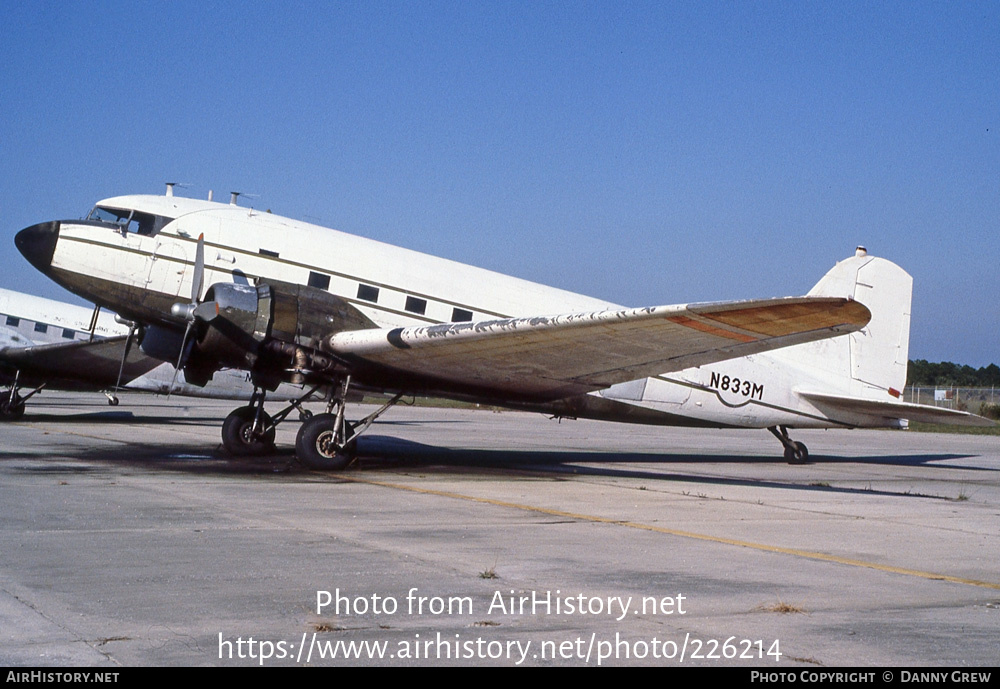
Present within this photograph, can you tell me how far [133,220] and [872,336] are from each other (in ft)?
43.7

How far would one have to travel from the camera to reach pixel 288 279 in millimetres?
14180

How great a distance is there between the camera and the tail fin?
1778 centimetres

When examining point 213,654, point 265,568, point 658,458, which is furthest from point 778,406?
point 213,654

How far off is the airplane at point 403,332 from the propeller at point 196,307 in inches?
1.1

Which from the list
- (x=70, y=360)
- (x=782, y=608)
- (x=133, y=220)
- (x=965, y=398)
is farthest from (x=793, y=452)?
(x=965, y=398)

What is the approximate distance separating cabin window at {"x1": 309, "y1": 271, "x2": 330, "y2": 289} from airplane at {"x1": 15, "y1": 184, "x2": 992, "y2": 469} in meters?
0.02

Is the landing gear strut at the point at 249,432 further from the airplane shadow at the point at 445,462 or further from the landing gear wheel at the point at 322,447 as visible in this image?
the landing gear wheel at the point at 322,447

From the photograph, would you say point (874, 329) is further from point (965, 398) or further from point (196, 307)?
point (965, 398)

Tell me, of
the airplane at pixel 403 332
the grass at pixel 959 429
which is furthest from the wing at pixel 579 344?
the grass at pixel 959 429

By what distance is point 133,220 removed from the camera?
14578mm

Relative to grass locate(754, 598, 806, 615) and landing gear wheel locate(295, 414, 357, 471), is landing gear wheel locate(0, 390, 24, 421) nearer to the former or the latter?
landing gear wheel locate(295, 414, 357, 471)

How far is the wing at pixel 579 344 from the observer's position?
10414 millimetres

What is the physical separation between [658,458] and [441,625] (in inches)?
567

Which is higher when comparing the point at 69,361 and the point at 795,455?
the point at 795,455
